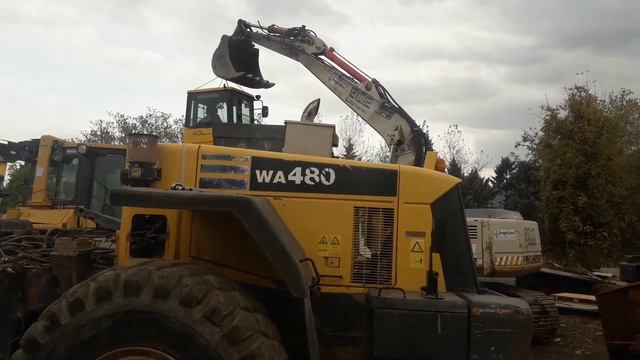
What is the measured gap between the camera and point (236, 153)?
4539 mm

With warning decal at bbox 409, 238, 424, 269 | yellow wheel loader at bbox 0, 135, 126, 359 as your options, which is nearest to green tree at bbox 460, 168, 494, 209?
yellow wheel loader at bbox 0, 135, 126, 359

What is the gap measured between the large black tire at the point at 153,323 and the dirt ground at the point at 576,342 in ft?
20.7

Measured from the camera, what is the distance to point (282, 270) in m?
3.71

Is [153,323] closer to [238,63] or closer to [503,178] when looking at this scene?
[238,63]

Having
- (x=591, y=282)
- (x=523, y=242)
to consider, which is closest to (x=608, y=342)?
(x=523, y=242)

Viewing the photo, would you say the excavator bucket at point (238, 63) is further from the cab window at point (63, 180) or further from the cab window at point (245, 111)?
the cab window at point (63, 180)

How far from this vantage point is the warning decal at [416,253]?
4.54 metres

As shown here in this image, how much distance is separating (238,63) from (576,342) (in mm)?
7846

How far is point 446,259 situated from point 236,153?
1901 mm

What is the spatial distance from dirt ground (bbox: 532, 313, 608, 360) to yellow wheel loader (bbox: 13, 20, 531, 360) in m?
4.92

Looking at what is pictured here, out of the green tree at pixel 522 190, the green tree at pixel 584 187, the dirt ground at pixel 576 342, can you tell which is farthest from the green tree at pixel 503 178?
the dirt ground at pixel 576 342

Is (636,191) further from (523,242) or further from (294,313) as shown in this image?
(294,313)

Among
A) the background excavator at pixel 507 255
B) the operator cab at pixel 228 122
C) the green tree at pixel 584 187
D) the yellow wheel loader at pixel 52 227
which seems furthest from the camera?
the green tree at pixel 584 187

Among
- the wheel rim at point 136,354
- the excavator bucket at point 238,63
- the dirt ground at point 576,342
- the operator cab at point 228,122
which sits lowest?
the dirt ground at point 576,342
